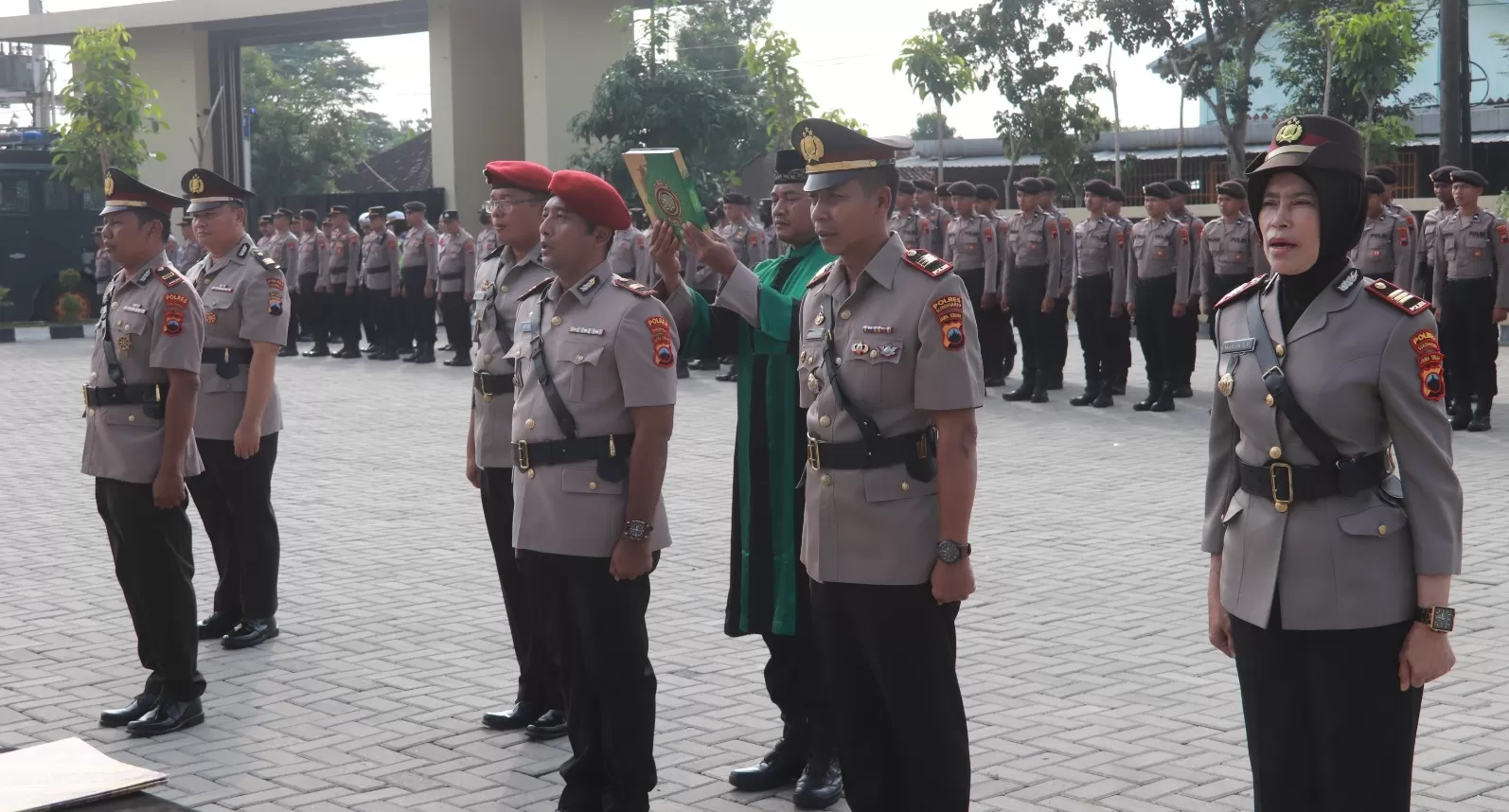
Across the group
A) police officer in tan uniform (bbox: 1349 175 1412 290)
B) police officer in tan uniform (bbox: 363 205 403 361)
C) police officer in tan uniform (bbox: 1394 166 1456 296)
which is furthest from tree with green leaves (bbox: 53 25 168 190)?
police officer in tan uniform (bbox: 1394 166 1456 296)

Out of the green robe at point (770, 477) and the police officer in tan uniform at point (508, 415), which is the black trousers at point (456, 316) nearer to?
the police officer in tan uniform at point (508, 415)

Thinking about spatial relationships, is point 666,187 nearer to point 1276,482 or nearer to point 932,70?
point 1276,482

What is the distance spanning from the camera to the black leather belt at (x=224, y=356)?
6895 mm

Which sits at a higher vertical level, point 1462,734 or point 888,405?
point 888,405

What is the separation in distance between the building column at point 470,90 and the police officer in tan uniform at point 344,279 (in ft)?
34.6

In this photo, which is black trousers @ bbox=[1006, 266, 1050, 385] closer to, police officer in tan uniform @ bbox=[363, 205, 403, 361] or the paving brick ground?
the paving brick ground

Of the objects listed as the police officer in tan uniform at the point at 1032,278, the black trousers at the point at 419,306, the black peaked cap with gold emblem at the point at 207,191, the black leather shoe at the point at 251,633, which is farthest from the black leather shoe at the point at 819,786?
the black trousers at the point at 419,306

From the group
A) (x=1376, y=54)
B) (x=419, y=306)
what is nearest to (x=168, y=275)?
(x=419, y=306)

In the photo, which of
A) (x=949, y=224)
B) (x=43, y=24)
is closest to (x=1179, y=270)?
(x=949, y=224)

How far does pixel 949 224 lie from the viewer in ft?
55.4

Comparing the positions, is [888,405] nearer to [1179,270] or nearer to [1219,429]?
[1219,429]

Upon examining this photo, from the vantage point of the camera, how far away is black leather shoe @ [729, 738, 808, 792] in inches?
191

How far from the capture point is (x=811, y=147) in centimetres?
402

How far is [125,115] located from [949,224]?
18.8 m
